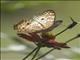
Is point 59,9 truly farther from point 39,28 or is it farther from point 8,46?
point 39,28

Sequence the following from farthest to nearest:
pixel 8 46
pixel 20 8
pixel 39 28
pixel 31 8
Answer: pixel 31 8, pixel 20 8, pixel 8 46, pixel 39 28

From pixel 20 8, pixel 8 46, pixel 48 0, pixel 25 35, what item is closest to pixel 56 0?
pixel 48 0

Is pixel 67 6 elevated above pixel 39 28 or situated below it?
above

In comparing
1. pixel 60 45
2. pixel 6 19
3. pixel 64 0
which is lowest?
pixel 60 45

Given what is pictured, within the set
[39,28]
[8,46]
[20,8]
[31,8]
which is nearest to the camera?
[39,28]

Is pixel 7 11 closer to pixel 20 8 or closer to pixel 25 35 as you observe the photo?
pixel 20 8

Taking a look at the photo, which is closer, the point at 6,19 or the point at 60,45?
the point at 60,45
